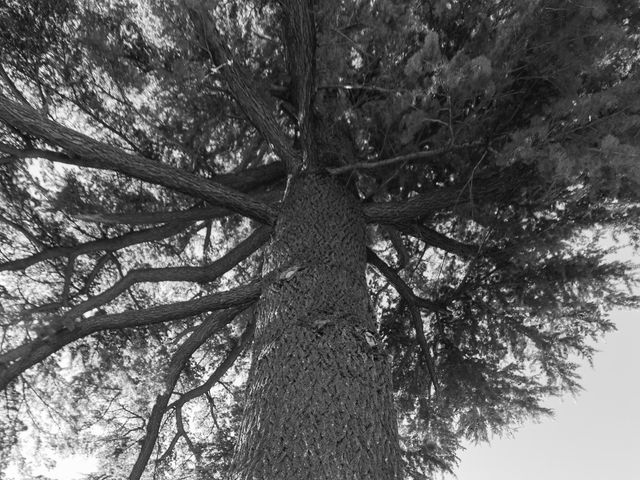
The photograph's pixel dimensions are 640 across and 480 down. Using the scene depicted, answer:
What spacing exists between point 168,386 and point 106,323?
0.85 metres

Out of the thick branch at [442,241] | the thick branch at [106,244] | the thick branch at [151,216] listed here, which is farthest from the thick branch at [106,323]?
the thick branch at [442,241]

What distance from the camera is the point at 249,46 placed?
14.8ft

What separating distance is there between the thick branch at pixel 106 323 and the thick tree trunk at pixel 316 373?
0.34 m

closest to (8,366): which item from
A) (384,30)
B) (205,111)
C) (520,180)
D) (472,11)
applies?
Result: (205,111)

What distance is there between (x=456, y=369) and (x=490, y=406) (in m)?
0.63

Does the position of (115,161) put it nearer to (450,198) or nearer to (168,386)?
(168,386)

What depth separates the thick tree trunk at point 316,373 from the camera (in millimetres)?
1936

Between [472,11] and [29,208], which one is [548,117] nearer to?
[472,11]

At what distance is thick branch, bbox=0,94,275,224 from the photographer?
2.77 meters

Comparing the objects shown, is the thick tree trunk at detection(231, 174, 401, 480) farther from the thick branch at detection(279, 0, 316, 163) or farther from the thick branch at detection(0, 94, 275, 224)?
the thick branch at detection(279, 0, 316, 163)

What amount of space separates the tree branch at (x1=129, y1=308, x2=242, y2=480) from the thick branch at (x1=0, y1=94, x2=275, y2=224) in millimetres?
1059

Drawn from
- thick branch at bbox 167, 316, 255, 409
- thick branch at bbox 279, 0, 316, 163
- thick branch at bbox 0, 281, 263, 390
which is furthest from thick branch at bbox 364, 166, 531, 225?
thick branch at bbox 167, 316, 255, 409

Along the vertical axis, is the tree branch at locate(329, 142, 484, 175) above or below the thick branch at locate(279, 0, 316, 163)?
below

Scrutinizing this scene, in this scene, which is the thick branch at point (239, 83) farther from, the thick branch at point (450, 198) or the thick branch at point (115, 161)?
the thick branch at point (450, 198)
